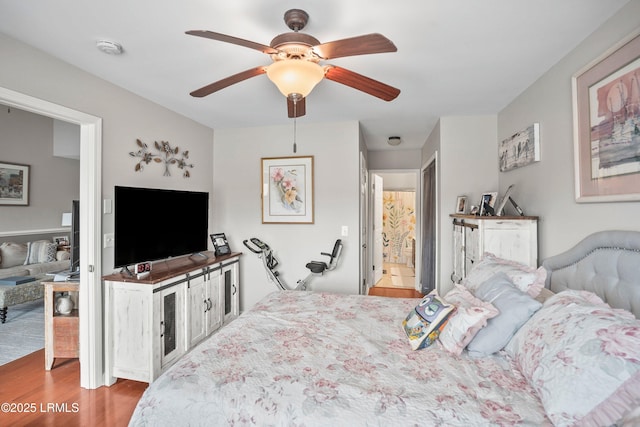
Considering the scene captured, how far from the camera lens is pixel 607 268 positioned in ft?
5.03

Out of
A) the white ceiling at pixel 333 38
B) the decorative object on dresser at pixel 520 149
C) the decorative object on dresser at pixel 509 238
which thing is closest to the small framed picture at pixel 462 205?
the decorative object on dresser at pixel 520 149

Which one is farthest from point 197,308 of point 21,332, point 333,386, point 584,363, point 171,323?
point 584,363

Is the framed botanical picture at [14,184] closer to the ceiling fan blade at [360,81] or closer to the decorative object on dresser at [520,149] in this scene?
the ceiling fan blade at [360,81]

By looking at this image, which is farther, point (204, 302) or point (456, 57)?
point (204, 302)

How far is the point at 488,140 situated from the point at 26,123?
22.0 feet

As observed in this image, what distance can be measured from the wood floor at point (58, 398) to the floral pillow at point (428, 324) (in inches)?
78.2

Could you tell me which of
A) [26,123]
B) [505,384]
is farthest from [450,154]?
[26,123]

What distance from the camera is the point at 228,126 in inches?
148

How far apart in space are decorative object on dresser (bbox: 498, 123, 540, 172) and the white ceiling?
41 centimetres

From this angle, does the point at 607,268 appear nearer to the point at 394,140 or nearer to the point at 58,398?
the point at 394,140

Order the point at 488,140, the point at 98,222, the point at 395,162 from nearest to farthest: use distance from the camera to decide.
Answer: the point at 98,222
the point at 488,140
the point at 395,162

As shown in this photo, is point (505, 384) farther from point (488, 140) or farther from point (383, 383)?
point (488, 140)

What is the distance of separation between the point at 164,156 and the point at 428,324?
2.93 m

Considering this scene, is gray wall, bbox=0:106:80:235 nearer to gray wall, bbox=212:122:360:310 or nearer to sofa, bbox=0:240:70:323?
sofa, bbox=0:240:70:323
